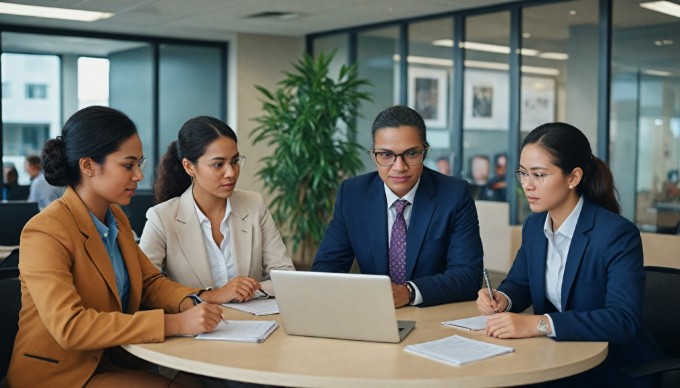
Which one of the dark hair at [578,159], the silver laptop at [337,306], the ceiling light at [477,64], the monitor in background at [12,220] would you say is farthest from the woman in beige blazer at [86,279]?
the ceiling light at [477,64]

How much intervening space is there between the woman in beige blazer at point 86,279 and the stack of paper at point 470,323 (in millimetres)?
733

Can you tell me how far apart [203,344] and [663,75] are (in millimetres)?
5306

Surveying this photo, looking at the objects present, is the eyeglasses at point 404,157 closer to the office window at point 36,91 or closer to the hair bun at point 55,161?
the hair bun at point 55,161

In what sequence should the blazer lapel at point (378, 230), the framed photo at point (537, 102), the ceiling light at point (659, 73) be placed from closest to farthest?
the blazer lapel at point (378, 230), the ceiling light at point (659, 73), the framed photo at point (537, 102)

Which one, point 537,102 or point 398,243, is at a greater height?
point 537,102

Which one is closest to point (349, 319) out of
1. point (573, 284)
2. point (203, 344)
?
point (203, 344)

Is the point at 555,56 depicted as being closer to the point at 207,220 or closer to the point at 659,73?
the point at 659,73

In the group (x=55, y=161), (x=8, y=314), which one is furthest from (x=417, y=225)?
(x=8, y=314)

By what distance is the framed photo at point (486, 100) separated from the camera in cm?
778

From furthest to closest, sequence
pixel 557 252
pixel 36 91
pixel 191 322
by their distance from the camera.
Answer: pixel 36 91
pixel 557 252
pixel 191 322

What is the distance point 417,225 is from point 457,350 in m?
0.95

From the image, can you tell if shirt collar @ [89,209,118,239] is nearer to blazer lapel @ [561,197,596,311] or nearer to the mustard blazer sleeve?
the mustard blazer sleeve

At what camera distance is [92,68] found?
9859 millimetres

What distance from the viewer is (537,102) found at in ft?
24.6
